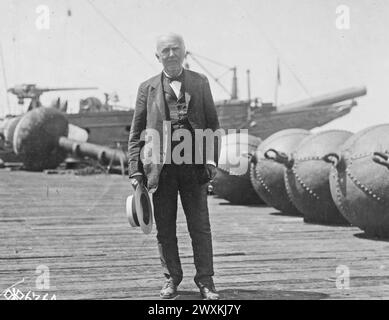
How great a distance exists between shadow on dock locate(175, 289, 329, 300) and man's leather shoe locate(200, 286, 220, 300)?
0.05 metres

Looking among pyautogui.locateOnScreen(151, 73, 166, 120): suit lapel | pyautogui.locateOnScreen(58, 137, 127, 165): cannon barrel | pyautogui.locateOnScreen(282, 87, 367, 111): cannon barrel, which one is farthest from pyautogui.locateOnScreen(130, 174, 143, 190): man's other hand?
pyautogui.locateOnScreen(282, 87, 367, 111): cannon barrel

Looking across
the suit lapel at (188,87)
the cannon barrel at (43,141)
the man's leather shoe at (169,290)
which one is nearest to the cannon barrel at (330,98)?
the cannon barrel at (43,141)

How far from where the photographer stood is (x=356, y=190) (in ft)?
24.3

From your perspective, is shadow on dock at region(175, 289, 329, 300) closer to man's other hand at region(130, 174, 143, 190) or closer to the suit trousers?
the suit trousers

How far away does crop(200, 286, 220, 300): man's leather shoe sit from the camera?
4.62 metres

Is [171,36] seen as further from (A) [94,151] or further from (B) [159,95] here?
(A) [94,151]

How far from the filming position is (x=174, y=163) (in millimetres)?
4758

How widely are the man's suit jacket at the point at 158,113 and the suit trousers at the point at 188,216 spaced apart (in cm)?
10

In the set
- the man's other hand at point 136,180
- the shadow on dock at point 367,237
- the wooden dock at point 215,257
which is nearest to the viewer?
the man's other hand at point 136,180

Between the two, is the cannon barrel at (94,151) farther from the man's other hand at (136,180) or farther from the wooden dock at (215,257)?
the man's other hand at (136,180)

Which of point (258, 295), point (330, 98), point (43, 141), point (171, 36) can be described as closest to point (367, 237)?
point (258, 295)

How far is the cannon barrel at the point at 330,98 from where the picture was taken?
40.8m

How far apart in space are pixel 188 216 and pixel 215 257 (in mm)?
1867
